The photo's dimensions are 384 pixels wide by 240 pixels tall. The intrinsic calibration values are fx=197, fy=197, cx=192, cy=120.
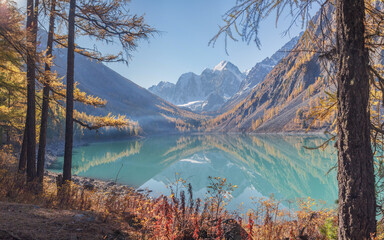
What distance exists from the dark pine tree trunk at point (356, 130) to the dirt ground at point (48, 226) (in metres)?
4.13

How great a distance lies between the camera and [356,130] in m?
A: 2.84

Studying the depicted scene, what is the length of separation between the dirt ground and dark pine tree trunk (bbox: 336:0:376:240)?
13.5 feet

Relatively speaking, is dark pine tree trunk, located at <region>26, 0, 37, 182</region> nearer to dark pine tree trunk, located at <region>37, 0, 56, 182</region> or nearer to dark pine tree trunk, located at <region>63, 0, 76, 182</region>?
dark pine tree trunk, located at <region>37, 0, 56, 182</region>

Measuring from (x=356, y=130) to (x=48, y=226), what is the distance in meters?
5.61

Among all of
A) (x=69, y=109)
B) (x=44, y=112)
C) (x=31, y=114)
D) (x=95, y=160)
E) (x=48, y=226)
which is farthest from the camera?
(x=95, y=160)

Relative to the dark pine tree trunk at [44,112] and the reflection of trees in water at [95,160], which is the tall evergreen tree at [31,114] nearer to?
the dark pine tree trunk at [44,112]

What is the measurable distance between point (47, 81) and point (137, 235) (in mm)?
7290

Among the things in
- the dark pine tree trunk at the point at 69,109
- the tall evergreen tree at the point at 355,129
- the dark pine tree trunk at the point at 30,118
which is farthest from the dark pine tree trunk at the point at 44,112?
the tall evergreen tree at the point at 355,129

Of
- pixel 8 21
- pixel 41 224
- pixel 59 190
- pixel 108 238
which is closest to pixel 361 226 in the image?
pixel 108 238

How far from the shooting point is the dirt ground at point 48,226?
3293 mm

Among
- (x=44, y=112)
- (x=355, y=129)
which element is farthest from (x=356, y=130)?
(x=44, y=112)

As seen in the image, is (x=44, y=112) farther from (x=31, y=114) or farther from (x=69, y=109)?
(x=69, y=109)

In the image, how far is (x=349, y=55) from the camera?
114 inches

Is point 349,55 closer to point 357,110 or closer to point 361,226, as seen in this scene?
point 357,110
